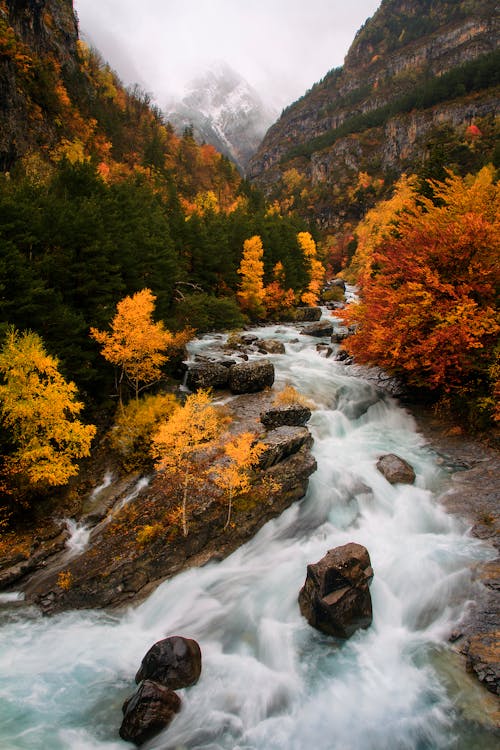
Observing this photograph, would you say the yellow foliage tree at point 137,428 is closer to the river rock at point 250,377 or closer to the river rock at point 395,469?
the river rock at point 250,377

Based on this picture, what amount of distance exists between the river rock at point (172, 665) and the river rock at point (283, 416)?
9264 millimetres

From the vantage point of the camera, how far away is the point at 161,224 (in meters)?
31.6

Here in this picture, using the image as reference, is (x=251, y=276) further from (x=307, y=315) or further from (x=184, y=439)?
(x=184, y=439)

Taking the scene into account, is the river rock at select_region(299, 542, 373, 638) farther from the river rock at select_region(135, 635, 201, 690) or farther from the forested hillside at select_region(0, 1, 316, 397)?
the forested hillside at select_region(0, 1, 316, 397)

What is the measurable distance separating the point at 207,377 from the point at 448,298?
1358cm

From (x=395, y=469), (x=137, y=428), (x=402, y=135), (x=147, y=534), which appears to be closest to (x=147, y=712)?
(x=147, y=534)

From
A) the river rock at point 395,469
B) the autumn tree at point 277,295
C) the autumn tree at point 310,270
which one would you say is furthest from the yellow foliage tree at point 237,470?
the autumn tree at point 310,270

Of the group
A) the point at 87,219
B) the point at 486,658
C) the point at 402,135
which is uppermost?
the point at 402,135

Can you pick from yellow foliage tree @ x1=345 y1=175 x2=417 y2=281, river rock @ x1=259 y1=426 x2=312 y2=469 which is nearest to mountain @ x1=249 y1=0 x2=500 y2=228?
yellow foliage tree @ x1=345 y1=175 x2=417 y2=281

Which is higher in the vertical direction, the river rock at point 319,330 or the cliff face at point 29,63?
the cliff face at point 29,63

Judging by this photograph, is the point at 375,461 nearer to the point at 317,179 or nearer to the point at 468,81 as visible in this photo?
the point at 468,81

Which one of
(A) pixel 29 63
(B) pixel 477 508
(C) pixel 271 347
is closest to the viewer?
(B) pixel 477 508

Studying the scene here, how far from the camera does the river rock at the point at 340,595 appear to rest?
32.8 ft

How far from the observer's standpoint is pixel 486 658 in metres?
8.47
